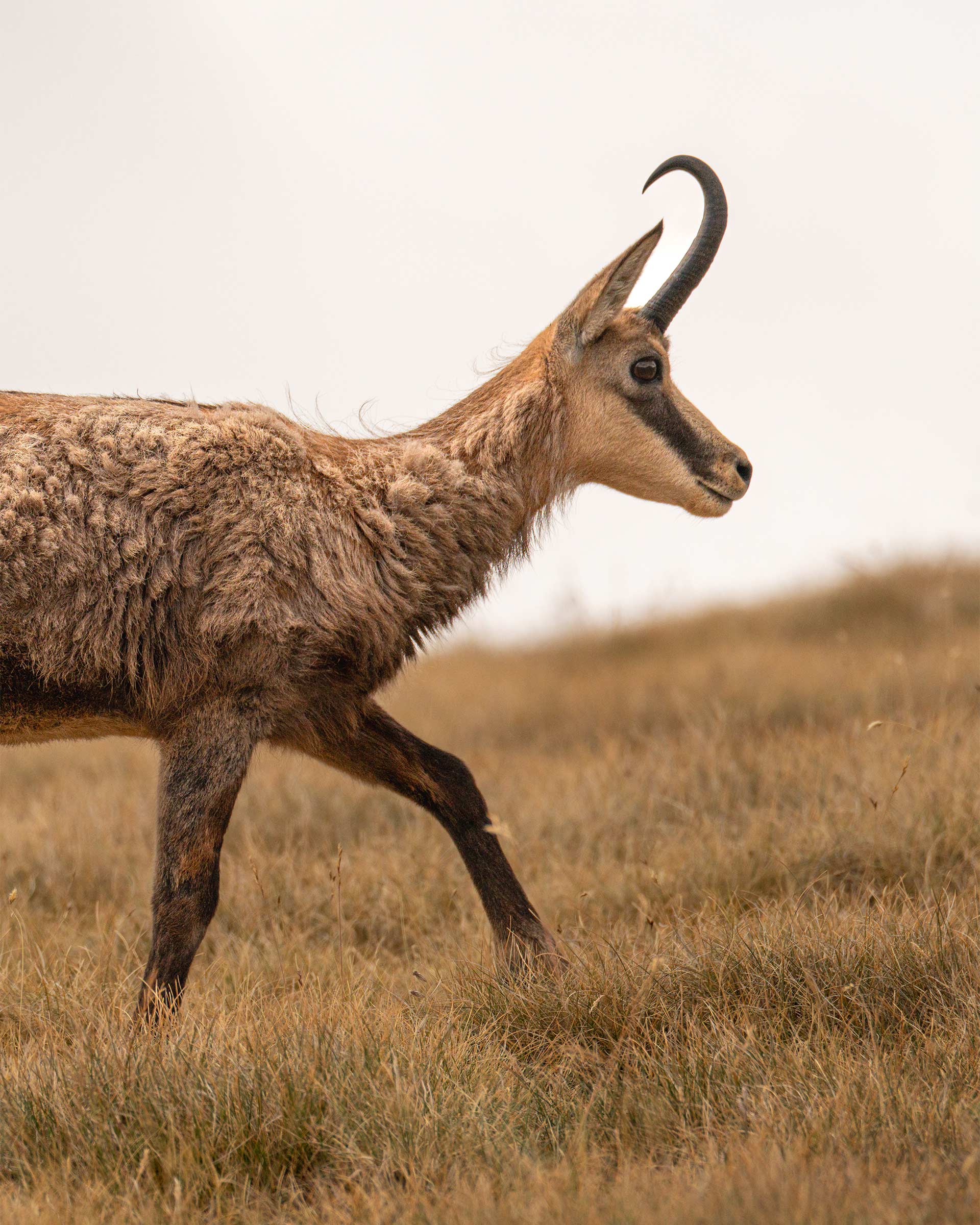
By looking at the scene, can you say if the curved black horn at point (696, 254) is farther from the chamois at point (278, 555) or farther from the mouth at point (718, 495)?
the mouth at point (718, 495)

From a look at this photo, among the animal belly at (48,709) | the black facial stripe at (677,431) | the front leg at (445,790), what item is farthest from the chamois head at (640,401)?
the animal belly at (48,709)

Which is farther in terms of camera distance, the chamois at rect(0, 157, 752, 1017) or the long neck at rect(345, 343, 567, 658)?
the long neck at rect(345, 343, 567, 658)

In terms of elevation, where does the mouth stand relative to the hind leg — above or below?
above

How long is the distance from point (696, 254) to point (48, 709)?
268cm

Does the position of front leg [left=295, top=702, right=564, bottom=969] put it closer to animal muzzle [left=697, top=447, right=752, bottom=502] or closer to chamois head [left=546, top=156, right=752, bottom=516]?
chamois head [left=546, top=156, right=752, bottom=516]

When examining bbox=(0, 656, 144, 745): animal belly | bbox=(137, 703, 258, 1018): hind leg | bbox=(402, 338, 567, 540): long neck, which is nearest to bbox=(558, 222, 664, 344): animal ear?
bbox=(402, 338, 567, 540): long neck

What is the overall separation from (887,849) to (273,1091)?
8.98ft

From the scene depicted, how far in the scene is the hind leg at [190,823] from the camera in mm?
3602

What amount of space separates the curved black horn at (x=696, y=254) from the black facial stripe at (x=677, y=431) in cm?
32

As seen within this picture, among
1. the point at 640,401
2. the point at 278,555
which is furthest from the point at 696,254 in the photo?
the point at 278,555

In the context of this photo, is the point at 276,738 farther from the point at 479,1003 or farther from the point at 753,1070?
the point at 753,1070

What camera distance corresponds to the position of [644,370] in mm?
4320

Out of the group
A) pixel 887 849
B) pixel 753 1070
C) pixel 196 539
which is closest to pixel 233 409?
pixel 196 539

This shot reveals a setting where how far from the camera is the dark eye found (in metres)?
4.32
